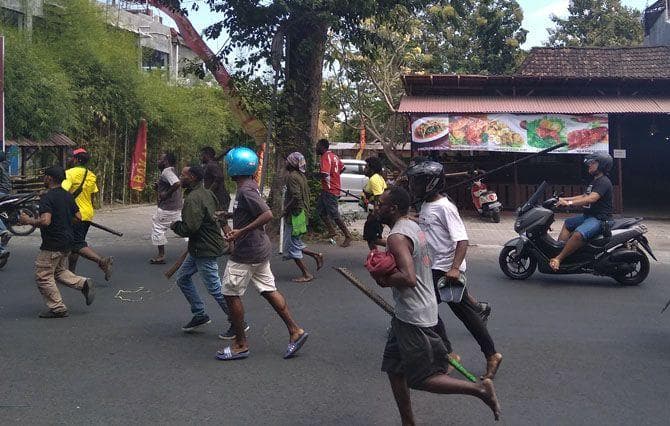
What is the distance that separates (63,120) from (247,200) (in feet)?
39.3

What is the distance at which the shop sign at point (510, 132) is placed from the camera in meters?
17.0

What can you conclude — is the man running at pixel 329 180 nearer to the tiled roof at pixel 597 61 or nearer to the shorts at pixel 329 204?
the shorts at pixel 329 204

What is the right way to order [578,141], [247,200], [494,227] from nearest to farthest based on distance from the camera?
[247,200]
[494,227]
[578,141]

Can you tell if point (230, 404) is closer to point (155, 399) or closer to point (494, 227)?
point (155, 399)

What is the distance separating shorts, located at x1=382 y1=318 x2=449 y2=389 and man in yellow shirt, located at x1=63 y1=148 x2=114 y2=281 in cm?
526

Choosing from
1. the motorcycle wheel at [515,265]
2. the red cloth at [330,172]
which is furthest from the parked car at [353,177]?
the motorcycle wheel at [515,265]

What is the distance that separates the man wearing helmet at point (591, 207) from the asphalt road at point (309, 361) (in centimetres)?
57

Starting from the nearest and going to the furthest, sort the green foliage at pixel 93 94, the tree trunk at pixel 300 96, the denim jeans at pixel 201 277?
the denim jeans at pixel 201 277 → the tree trunk at pixel 300 96 → the green foliage at pixel 93 94

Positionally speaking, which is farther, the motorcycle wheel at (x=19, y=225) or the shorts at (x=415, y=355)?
the motorcycle wheel at (x=19, y=225)

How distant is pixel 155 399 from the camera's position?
15.8 feet

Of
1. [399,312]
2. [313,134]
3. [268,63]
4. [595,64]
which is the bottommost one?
[399,312]

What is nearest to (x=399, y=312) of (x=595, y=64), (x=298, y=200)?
(x=298, y=200)

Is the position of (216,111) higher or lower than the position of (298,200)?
higher

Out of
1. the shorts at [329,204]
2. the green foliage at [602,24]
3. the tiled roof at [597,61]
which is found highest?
the green foliage at [602,24]
